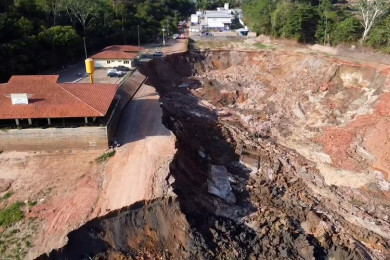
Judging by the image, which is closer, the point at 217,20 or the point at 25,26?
the point at 25,26

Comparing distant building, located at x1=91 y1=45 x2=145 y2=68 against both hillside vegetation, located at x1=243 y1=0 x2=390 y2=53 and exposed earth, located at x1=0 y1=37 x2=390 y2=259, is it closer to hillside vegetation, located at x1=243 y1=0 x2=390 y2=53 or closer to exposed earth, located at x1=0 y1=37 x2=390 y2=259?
exposed earth, located at x1=0 y1=37 x2=390 y2=259

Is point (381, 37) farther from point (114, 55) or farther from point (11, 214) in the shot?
point (11, 214)

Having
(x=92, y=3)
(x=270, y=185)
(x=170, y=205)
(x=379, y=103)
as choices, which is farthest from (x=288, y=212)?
(x=92, y=3)

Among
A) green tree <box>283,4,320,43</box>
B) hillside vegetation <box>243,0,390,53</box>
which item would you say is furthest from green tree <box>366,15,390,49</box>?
green tree <box>283,4,320,43</box>

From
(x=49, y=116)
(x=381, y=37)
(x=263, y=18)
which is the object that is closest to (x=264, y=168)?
(x=49, y=116)

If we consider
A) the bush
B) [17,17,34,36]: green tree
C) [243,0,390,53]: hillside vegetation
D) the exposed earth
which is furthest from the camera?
the bush

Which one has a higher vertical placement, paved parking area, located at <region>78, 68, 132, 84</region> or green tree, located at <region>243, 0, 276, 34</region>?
green tree, located at <region>243, 0, 276, 34</region>
